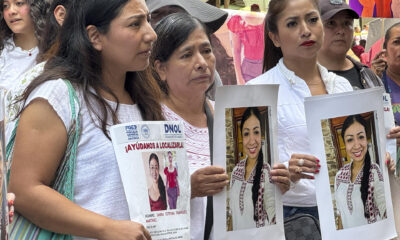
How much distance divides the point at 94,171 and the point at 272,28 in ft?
5.01

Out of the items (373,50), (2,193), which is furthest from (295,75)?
(373,50)

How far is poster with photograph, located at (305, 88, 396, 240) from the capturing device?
2.49 m

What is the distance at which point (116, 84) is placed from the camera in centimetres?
231

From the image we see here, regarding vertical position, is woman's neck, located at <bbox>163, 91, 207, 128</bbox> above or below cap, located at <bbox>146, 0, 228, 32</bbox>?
below

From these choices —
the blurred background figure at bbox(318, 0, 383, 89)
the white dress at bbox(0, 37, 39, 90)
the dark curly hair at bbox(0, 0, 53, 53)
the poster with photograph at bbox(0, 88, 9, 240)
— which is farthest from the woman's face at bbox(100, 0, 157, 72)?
the blurred background figure at bbox(318, 0, 383, 89)

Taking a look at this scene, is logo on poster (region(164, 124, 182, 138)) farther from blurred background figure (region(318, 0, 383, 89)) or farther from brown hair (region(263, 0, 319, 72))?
blurred background figure (region(318, 0, 383, 89))

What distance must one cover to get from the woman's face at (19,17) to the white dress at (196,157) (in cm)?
166

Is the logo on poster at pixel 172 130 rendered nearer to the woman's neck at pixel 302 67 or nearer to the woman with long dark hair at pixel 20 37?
the woman's neck at pixel 302 67

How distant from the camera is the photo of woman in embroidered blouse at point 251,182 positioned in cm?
240

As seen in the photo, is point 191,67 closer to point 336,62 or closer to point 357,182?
point 357,182

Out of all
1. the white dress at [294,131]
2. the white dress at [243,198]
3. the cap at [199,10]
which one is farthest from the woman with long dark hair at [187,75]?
the cap at [199,10]

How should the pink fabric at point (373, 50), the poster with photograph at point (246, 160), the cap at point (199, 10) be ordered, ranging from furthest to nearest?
the pink fabric at point (373, 50)
the cap at point (199, 10)
the poster with photograph at point (246, 160)

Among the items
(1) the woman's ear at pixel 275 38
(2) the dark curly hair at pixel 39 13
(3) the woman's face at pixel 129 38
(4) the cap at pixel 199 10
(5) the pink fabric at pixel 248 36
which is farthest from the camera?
(5) the pink fabric at pixel 248 36

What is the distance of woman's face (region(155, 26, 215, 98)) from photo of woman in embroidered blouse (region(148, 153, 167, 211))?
74 cm
